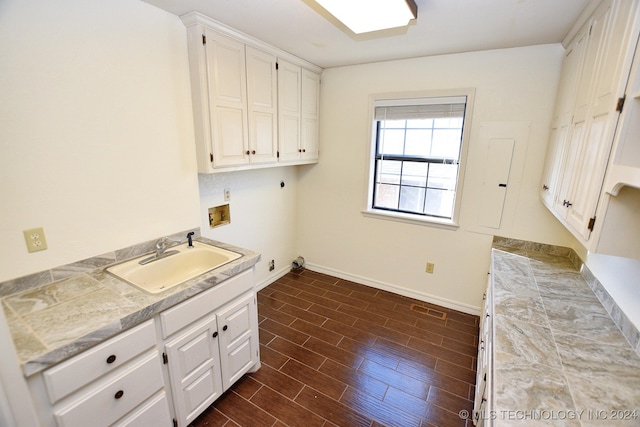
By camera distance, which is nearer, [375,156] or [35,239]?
[35,239]

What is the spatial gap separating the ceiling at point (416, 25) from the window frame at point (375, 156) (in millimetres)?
352

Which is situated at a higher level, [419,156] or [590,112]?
[590,112]

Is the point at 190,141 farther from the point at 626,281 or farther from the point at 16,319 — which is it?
the point at 626,281

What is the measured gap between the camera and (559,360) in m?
1.24

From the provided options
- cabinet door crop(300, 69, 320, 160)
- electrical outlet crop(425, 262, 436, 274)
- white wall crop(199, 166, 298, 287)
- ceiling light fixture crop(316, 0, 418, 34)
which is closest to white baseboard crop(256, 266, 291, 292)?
white wall crop(199, 166, 298, 287)

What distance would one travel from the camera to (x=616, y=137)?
3.81ft

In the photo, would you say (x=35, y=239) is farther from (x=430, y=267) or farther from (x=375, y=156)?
(x=430, y=267)

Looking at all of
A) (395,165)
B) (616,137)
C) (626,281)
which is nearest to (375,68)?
(395,165)

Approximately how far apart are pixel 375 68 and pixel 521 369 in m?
2.74

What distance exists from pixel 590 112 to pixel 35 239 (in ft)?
9.46

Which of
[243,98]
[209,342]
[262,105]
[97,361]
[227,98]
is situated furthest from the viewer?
[262,105]

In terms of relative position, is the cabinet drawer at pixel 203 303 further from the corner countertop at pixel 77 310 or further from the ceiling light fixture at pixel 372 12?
the ceiling light fixture at pixel 372 12

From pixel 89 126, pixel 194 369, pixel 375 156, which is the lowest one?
pixel 194 369

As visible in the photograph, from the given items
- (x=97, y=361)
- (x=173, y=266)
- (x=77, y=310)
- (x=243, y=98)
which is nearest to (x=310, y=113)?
(x=243, y=98)
